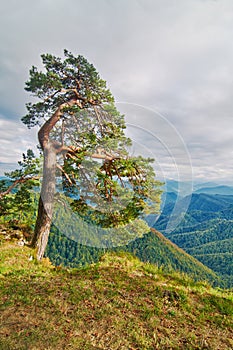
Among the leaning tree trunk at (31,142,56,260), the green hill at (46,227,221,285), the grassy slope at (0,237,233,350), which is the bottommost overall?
the green hill at (46,227,221,285)

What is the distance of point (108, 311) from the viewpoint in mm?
5293

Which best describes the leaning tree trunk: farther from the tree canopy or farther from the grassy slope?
the grassy slope

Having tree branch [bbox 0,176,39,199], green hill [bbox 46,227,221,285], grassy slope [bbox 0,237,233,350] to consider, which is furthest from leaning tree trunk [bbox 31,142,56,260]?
green hill [bbox 46,227,221,285]

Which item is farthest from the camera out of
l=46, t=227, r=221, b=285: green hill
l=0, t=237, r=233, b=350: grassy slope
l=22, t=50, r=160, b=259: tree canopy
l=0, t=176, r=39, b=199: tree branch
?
l=46, t=227, r=221, b=285: green hill

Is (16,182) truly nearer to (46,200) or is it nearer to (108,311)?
(46,200)

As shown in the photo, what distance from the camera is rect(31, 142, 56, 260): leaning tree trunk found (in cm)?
1042

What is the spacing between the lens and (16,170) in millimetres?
12656

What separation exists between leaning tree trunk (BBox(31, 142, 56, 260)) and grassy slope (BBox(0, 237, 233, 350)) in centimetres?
298

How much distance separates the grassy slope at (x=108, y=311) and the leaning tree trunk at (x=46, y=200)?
2.98 m

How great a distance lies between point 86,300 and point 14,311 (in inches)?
65.8

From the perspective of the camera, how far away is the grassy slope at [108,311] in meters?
4.39

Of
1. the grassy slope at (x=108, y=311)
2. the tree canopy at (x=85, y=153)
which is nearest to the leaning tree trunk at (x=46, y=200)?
the tree canopy at (x=85, y=153)

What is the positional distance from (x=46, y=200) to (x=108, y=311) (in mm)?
6576

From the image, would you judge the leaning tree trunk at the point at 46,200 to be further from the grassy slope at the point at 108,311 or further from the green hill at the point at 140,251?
the green hill at the point at 140,251
